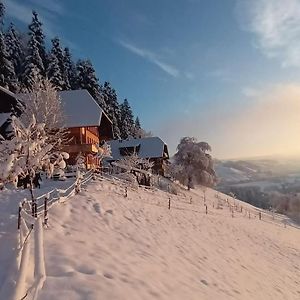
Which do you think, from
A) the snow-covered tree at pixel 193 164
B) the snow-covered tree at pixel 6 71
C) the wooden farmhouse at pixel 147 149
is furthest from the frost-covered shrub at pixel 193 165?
the snow-covered tree at pixel 6 71

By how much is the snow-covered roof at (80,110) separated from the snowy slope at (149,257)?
49.3 feet

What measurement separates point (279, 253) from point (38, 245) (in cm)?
1761

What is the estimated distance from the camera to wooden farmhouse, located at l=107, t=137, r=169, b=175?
6481cm

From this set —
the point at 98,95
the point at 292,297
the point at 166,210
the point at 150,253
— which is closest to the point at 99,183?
the point at 166,210

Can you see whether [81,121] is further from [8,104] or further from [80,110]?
[8,104]

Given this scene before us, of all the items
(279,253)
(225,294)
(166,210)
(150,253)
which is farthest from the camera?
(166,210)

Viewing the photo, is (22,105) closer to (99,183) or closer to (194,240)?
(99,183)

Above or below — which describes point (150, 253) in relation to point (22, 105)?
below

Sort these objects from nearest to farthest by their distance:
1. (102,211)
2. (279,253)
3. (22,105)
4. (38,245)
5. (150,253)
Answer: (38,245), (150,253), (102,211), (279,253), (22,105)

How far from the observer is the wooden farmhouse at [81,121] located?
36.7 metres

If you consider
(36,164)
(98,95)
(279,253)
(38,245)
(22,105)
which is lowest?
(279,253)

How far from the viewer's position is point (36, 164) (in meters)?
13.7

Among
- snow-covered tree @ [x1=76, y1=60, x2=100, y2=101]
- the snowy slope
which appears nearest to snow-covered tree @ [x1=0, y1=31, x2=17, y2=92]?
snow-covered tree @ [x1=76, y1=60, x2=100, y2=101]

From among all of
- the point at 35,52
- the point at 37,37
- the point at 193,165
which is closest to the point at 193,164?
the point at 193,165
